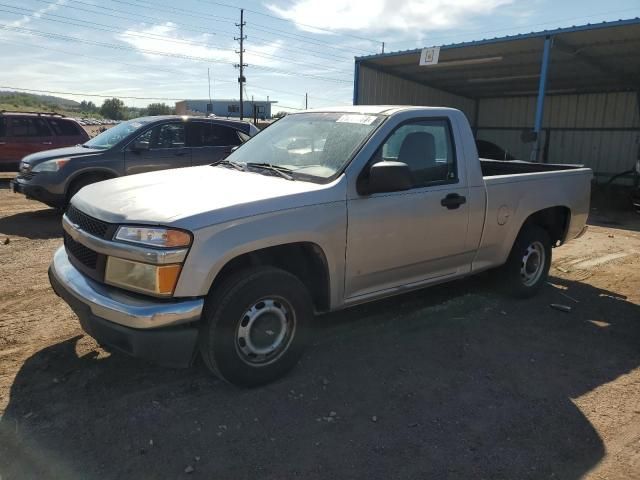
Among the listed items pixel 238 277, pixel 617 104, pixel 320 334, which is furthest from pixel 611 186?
pixel 238 277

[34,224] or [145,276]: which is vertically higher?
[145,276]

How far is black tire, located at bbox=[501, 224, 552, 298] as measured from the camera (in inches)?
203

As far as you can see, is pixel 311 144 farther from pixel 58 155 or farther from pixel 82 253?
pixel 58 155

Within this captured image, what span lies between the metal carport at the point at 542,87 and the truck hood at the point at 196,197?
9275 mm

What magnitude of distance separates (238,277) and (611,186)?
59.3 feet

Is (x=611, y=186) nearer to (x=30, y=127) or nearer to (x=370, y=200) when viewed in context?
(x=370, y=200)

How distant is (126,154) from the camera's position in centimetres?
867

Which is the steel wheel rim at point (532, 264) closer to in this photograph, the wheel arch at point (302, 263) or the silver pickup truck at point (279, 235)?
the silver pickup truck at point (279, 235)

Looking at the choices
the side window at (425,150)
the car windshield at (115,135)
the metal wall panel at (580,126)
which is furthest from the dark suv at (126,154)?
the metal wall panel at (580,126)

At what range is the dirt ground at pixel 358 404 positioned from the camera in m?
2.68

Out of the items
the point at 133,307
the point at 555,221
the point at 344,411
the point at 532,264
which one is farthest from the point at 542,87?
the point at 133,307

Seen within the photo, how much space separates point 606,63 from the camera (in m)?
14.1

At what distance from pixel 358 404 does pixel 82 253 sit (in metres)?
2.04

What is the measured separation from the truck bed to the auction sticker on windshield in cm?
256
